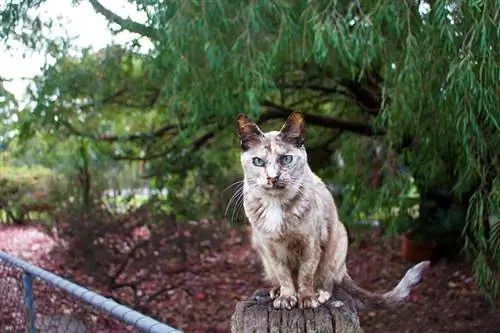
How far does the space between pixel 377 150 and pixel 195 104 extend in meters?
1.94

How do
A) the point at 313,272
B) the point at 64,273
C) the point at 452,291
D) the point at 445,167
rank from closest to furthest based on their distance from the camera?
1. the point at 313,272
2. the point at 445,167
3. the point at 64,273
4. the point at 452,291

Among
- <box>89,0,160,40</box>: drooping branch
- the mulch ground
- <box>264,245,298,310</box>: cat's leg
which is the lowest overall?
the mulch ground

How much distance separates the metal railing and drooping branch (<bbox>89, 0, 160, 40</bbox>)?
205 centimetres

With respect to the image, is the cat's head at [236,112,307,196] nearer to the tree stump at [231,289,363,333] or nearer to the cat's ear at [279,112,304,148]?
the cat's ear at [279,112,304,148]

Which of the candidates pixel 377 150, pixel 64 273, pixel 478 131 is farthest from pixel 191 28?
pixel 64 273

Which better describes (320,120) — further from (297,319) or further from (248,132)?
(297,319)

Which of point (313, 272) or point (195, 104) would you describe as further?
point (195, 104)

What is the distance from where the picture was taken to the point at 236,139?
721 centimetres

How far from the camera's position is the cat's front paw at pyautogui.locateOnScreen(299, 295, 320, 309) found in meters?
2.33

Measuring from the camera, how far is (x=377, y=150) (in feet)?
19.8

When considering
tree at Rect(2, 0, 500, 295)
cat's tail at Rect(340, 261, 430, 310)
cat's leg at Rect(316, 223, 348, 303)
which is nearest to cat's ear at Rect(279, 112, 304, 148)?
cat's leg at Rect(316, 223, 348, 303)

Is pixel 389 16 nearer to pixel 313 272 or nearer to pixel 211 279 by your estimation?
pixel 313 272

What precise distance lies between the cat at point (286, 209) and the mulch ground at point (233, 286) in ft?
11.3

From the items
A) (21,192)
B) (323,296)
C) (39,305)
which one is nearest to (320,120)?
(39,305)
